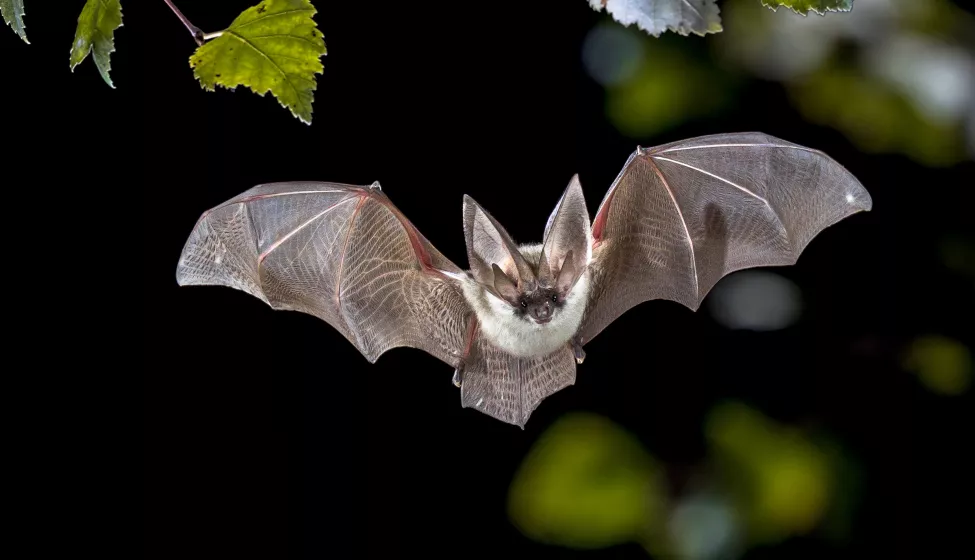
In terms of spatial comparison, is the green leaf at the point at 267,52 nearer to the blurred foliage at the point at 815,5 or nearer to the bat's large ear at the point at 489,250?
the bat's large ear at the point at 489,250

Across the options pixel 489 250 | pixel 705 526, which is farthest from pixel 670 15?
pixel 705 526

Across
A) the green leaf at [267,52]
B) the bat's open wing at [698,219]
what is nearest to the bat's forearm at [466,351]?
the bat's open wing at [698,219]

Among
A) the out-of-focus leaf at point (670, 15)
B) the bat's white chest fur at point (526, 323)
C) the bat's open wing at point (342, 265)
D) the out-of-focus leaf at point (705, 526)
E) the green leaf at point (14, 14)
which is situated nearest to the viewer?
the out-of-focus leaf at point (670, 15)

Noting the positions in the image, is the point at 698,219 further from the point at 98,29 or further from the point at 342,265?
the point at 98,29

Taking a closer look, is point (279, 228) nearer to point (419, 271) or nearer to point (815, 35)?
point (419, 271)

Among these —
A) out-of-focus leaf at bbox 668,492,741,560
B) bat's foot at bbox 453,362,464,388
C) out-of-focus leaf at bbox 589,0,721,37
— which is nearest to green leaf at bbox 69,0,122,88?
out-of-focus leaf at bbox 589,0,721,37

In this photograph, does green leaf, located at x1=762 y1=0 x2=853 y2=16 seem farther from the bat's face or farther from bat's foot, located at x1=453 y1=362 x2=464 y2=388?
bat's foot, located at x1=453 y1=362 x2=464 y2=388
